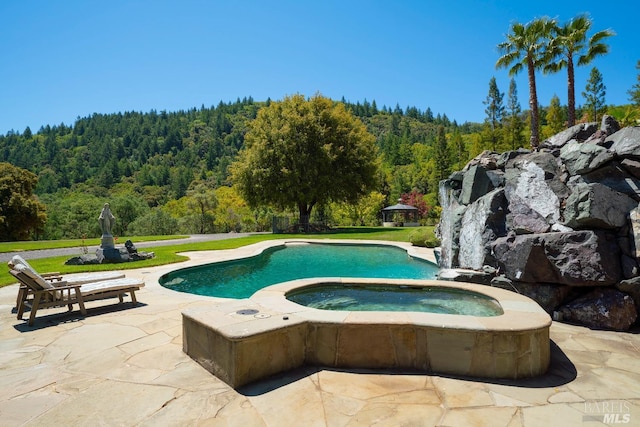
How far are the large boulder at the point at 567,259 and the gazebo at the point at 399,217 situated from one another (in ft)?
92.1

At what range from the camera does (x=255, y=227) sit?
3212 cm

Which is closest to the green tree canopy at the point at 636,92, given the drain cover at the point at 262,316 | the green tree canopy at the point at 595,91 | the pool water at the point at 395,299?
the green tree canopy at the point at 595,91

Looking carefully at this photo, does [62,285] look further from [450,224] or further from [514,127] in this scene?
[514,127]

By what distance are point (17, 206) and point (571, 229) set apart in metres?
34.3

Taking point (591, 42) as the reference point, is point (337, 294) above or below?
below

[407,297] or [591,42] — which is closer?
[407,297]

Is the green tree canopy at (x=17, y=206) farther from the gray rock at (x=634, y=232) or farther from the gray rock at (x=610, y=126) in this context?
the gray rock at (x=634, y=232)

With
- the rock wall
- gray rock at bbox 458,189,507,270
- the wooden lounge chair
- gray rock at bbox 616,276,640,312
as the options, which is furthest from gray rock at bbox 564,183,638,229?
the wooden lounge chair

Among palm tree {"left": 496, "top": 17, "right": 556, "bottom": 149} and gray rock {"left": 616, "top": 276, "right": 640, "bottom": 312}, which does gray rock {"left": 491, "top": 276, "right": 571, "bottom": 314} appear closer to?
gray rock {"left": 616, "top": 276, "right": 640, "bottom": 312}

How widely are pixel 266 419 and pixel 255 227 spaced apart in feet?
99.3

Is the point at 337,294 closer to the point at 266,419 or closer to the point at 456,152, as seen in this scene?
the point at 266,419

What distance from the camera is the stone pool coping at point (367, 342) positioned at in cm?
302

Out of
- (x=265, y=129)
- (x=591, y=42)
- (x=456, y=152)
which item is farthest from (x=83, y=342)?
(x=456, y=152)

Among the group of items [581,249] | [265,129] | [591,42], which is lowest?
[581,249]
